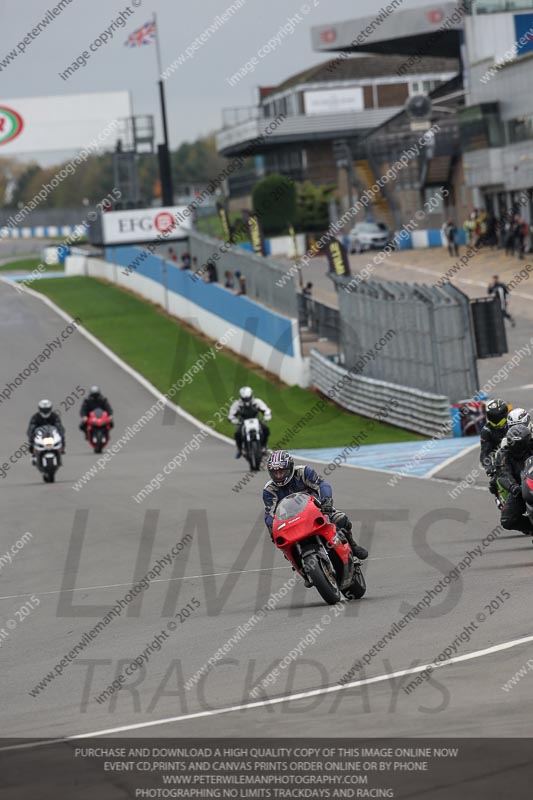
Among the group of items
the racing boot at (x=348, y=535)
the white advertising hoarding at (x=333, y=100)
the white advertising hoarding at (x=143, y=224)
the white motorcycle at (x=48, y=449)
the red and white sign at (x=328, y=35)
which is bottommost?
the white motorcycle at (x=48, y=449)

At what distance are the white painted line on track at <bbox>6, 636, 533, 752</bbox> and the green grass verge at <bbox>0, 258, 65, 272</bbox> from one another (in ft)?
249

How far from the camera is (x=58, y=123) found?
65.0 m

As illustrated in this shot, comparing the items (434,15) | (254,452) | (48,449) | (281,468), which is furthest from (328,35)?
(281,468)

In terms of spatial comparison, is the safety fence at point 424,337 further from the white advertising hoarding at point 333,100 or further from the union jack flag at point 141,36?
the white advertising hoarding at point 333,100

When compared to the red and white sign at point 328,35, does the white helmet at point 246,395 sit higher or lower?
lower

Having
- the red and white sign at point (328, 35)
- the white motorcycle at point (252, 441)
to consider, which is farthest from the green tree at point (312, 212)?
the white motorcycle at point (252, 441)

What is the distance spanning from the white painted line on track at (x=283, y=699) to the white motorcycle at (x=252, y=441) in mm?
14775

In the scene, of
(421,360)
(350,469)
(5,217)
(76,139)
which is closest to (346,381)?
(421,360)

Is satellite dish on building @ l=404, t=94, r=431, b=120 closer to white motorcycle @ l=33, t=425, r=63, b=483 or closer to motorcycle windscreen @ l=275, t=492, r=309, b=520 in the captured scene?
white motorcycle @ l=33, t=425, r=63, b=483

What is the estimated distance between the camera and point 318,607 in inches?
446

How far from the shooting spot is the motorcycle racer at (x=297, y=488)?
441 inches

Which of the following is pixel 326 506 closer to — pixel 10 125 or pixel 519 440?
pixel 519 440
